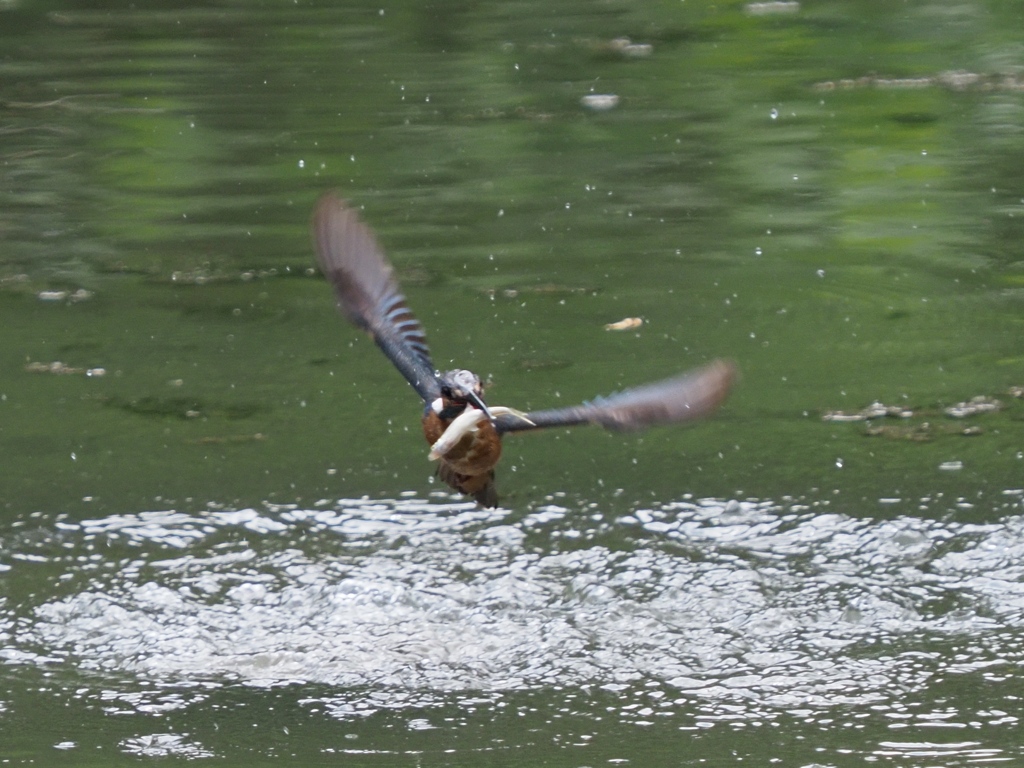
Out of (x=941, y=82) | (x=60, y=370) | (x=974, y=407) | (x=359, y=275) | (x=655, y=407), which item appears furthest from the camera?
(x=941, y=82)

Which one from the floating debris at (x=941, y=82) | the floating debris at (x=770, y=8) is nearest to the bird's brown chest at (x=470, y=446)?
the floating debris at (x=941, y=82)

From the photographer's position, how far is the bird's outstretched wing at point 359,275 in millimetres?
3352

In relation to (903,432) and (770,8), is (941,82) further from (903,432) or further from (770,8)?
(903,432)

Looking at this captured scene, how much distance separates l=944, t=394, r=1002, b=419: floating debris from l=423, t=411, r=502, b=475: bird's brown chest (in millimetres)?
2365

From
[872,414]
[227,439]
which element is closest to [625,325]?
[872,414]

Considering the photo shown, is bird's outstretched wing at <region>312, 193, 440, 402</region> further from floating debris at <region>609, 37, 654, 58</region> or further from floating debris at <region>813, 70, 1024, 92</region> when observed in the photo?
floating debris at <region>609, 37, 654, 58</region>

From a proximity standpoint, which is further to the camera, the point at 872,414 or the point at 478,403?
the point at 872,414

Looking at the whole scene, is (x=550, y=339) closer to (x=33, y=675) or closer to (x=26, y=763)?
(x=33, y=675)

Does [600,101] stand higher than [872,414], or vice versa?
[600,101]

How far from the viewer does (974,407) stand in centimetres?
493

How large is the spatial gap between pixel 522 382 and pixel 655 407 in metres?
2.40

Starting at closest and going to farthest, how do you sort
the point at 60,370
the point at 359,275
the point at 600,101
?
the point at 359,275 → the point at 60,370 → the point at 600,101

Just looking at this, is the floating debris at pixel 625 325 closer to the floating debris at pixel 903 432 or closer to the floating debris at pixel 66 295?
the floating debris at pixel 903 432

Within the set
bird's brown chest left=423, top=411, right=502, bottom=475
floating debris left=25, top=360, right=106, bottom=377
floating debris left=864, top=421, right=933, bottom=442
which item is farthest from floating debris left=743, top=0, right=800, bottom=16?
bird's brown chest left=423, top=411, right=502, bottom=475
